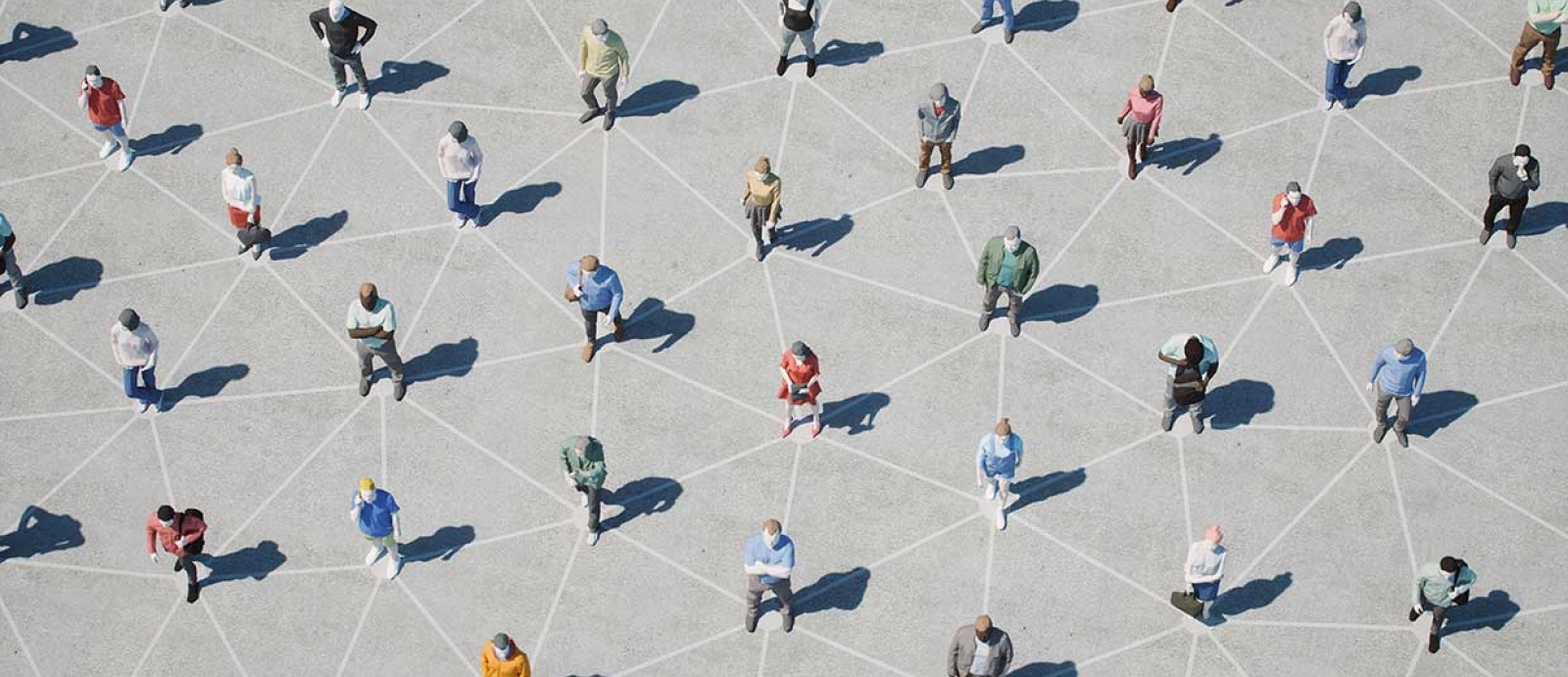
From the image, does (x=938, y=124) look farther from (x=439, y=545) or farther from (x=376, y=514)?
(x=376, y=514)

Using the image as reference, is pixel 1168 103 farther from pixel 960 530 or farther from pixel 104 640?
pixel 104 640

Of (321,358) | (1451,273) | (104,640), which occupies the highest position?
(1451,273)

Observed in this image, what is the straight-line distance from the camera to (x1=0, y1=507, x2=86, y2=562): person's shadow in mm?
36500

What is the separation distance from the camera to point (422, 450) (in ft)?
122

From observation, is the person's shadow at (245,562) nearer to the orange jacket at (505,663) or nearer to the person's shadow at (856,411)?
the orange jacket at (505,663)

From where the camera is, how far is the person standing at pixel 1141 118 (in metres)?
38.7

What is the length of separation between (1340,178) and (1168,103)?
292 centimetres

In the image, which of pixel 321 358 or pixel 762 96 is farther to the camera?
pixel 762 96

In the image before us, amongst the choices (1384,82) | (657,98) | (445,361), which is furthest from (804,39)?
(1384,82)

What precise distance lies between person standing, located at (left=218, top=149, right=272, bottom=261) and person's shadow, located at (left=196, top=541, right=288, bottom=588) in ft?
17.1

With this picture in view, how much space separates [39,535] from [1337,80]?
20228 millimetres

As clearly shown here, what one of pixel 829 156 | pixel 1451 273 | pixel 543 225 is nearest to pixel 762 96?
pixel 829 156

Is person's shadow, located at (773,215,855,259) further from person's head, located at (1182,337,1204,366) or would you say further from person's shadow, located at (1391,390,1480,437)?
person's shadow, located at (1391,390,1480,437)

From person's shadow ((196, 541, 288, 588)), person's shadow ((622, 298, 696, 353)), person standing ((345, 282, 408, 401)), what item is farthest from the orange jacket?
person's shadow ((622, 298, 696, 353))
